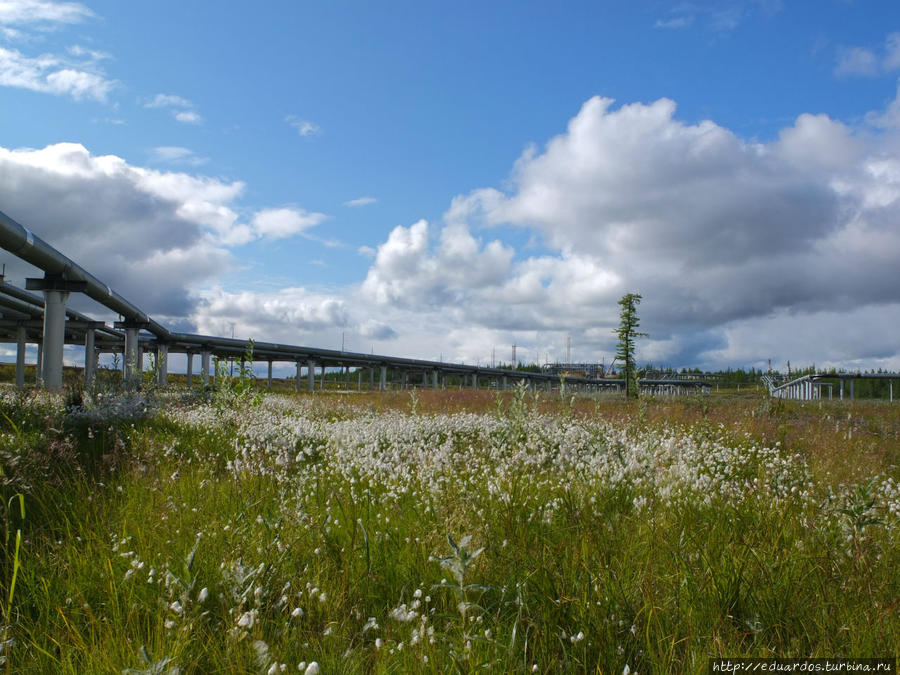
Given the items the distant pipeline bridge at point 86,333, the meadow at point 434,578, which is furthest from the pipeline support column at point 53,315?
the meadow at point 434,578

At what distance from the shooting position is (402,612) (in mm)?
2652

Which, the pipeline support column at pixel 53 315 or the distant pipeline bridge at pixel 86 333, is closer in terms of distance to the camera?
the distant pipeline bridge at pixel 86 333

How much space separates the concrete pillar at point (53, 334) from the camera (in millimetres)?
26812

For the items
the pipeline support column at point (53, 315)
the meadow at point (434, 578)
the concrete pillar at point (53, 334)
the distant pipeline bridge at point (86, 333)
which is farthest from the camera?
the concrete pillar at point (53, 334)

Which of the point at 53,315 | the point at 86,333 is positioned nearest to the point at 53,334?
the point at 53,315

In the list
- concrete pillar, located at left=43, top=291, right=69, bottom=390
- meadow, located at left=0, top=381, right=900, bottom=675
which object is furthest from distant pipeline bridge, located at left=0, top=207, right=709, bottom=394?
meadow, located at left=0, top=381, right=900, bottom=675

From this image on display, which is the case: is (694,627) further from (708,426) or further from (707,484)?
(708,426)

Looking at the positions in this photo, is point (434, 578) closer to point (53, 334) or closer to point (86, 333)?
point (53, 334)

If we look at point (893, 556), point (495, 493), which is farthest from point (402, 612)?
point (893, 556)

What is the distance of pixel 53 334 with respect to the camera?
2700cm

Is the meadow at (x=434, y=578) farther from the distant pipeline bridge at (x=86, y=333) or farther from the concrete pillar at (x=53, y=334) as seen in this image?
the concrete pillar at (x=53, y=334)

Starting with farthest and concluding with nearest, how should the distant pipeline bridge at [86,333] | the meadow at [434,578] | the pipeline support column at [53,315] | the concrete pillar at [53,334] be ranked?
the concrete pillar at [53,334] < the pipeline support column at [53,315] < the distant pipeline bridge at [86,333] < the meadow at [434,578]

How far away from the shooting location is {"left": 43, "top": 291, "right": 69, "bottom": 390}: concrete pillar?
26812 mm

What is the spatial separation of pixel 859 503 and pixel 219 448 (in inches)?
322
